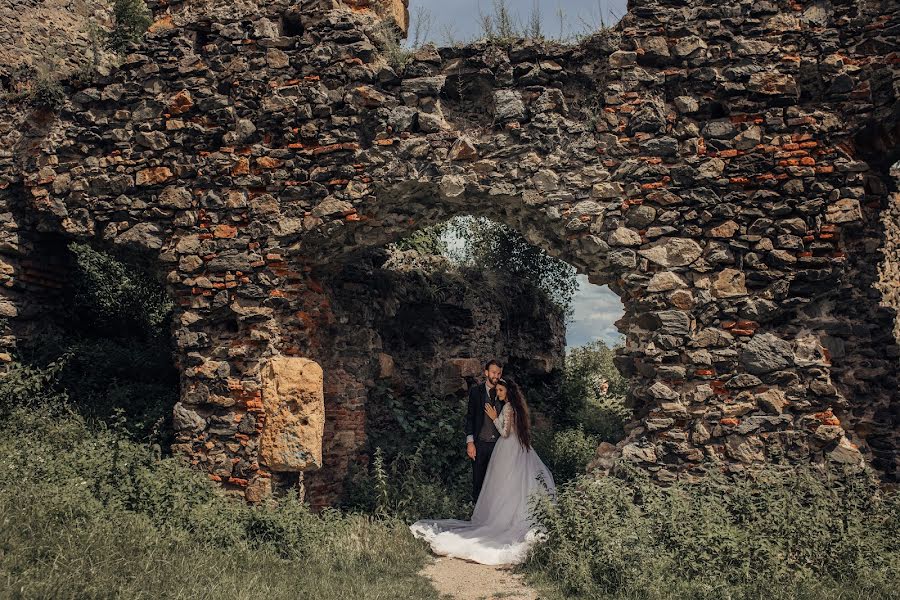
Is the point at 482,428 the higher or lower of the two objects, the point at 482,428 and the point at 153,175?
the lower

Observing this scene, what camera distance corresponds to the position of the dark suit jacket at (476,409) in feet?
24.2

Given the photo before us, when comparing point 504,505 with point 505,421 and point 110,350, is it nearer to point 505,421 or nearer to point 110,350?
point 505,421

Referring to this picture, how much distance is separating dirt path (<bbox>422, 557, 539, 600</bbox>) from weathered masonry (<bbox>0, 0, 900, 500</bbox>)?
165cm

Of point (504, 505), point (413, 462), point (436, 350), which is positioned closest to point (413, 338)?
point (436, 350)

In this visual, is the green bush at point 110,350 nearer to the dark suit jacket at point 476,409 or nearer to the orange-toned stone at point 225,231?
the orange-toned stone at point 225,231

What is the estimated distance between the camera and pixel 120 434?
6.76m

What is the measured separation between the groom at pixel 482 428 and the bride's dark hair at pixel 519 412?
0.14 m

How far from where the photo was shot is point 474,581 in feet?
18.2

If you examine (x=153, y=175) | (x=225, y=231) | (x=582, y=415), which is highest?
(x=153, y=175)

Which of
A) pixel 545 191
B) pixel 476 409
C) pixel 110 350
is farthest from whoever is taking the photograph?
pixel 110 350

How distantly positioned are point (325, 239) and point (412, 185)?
3.62 feet

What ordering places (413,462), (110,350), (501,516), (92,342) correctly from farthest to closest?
(92,342) → (110,350) → (413,462) → (501,516)

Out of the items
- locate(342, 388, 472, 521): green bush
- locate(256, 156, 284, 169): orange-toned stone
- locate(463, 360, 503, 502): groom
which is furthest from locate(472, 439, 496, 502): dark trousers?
locate(256, 156, 284, 169): orange-toned stone

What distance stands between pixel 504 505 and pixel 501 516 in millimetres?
118
